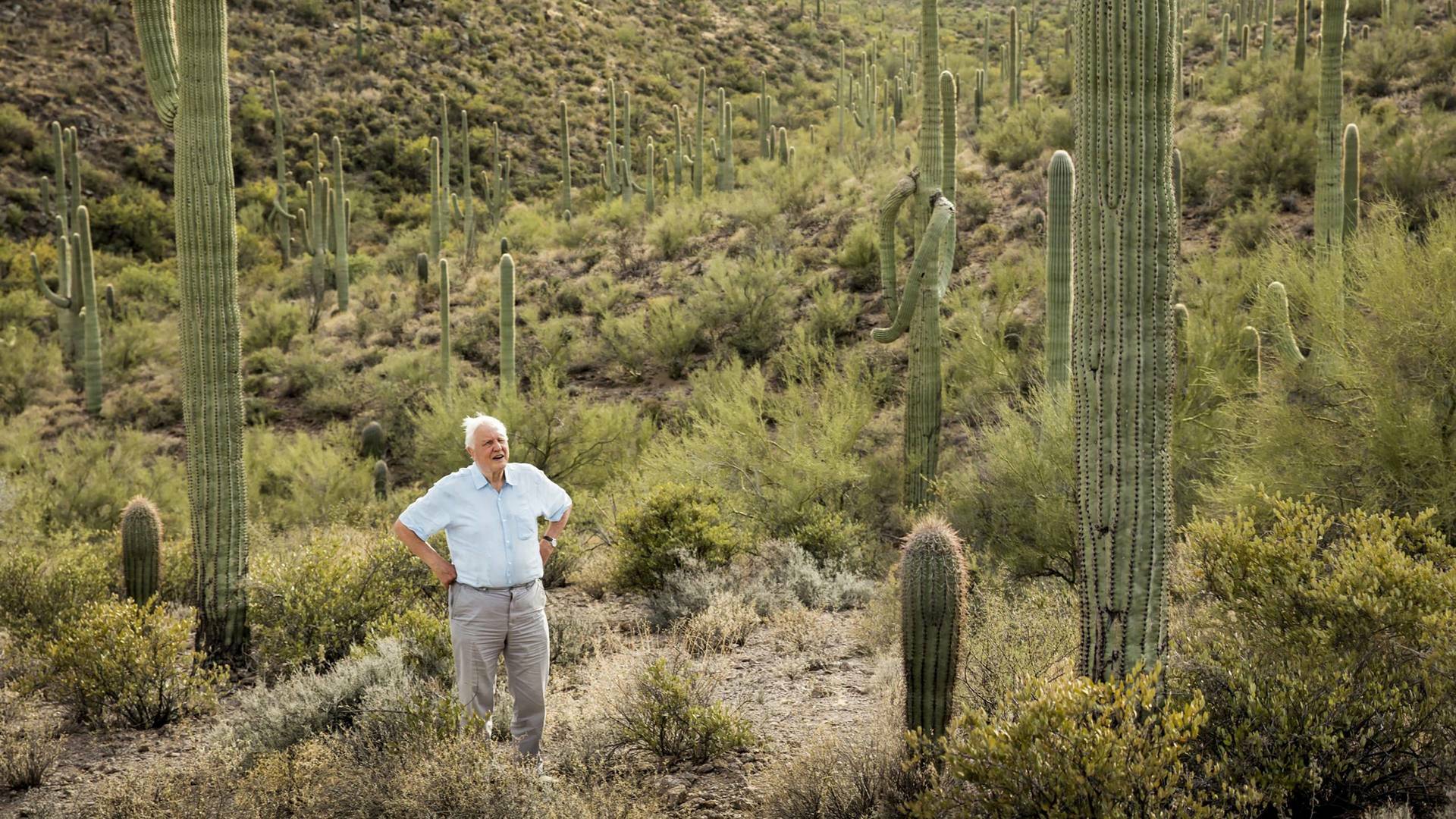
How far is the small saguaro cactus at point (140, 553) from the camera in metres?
8.95

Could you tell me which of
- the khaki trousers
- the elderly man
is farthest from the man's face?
the khaki trousers

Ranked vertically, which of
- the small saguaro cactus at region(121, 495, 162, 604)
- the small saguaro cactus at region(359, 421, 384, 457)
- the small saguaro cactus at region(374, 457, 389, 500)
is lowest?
the small saguaro cactus at region(374, 457, 389, 500)

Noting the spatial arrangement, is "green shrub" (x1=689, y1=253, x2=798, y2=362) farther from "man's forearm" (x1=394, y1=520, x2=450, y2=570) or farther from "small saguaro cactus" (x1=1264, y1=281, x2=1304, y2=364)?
"man's forearm" (x1=394, y1=520, x2=450, y2=570)

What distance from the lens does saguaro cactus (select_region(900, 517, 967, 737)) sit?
537cm

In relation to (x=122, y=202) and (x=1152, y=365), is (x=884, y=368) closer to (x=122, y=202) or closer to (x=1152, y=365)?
(x=1152, y=365)

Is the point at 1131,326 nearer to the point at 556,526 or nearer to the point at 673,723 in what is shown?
the point at 556,526

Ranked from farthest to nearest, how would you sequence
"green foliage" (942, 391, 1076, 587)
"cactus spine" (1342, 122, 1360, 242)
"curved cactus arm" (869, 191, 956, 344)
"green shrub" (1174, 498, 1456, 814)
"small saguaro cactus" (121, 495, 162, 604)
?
"cactus spine" (1342, 122, 1360, 242), "curved cactus arm" (869, 191, 956, 344), "green foliage" (942, 391, 1076, 587), "small saguaro cactus" (121, 495, 162, 604), "green shrub" (1174, 498, 1456, 814)

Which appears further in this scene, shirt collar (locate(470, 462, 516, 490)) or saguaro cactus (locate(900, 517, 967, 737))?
shirt collar (locate(470, 462, 516, 490))

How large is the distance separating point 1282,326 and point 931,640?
21.8 feet

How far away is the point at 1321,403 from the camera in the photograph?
858cm

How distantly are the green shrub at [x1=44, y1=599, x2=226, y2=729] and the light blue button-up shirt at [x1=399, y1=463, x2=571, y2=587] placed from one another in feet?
9.05

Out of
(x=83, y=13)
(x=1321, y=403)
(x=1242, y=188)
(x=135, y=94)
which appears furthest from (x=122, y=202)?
(x=1321, y=403)

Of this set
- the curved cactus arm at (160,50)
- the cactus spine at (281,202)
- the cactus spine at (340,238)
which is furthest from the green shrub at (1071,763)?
the cactus spine at (281,202)

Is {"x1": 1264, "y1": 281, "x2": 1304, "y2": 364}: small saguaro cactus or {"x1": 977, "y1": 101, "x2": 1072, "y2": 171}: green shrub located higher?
{"x1": 977, "y1": 101, "x2": 1072, "y2": 171}: green shrub
